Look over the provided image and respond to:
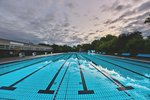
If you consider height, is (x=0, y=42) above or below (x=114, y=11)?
below

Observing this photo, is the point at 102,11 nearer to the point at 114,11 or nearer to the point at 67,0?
the point at 114,11

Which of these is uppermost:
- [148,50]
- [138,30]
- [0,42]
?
[138,30]

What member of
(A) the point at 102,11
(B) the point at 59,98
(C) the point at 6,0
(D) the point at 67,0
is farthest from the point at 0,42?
(B) the point at 59,98

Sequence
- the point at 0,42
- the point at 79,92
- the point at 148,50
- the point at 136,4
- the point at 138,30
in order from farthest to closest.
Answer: the point at 138,30 → the point at 0,42 → the point at 148,50 → the point at 136,4 → the point at 79,92

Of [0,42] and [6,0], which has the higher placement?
[6,0]

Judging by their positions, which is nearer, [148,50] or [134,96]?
[134,96]

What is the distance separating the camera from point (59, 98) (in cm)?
323

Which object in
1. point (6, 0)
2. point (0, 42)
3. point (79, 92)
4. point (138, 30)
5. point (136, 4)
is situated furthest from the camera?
point (138, 30)

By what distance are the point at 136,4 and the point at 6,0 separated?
42.5 feet

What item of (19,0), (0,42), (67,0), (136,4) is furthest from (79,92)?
(0,42)

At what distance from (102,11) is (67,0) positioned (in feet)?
16.2

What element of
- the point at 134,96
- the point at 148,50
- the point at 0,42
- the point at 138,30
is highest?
the point at 138,30

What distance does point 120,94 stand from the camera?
3.40 metres

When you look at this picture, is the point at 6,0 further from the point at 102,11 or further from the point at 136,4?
the point at 136,4
